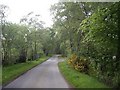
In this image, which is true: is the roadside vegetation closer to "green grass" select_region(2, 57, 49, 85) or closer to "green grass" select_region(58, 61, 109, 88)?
"green grass" select_region(58, 61, 109, 88)

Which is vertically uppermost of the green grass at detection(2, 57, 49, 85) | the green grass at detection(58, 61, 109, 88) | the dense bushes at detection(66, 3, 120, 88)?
the dense bushes at detection(66, 3, 120, 88)

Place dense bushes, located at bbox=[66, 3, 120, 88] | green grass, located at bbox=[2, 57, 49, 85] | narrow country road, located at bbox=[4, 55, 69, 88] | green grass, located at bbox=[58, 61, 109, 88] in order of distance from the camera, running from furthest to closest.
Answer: green grass, located at bbox=[2, 57, 49, 85]
narrow country road, located at bbox=[4, 55, 69, 88]
green grass, located at bbox=[58, 61, 109, 88]
dense bushes, located at bbox=[66, 3, 120, 88]

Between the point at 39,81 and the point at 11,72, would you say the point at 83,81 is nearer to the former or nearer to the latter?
the point at 39,81

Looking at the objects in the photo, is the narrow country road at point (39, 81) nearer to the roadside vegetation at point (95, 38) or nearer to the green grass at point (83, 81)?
the green grass at point (83, 81)

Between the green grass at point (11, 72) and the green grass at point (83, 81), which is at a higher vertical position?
the green grass at point (11, 72)

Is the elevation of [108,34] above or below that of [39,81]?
above

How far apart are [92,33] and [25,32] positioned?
121 ft

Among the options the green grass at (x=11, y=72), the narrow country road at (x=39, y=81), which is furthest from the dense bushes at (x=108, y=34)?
the green grass at (x=11, y=72)

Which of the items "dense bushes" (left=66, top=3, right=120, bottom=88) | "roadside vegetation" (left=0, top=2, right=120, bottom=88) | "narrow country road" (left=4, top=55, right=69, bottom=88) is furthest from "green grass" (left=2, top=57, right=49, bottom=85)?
"dense bushes" (left=66, top=3, right=120, bottom=88)

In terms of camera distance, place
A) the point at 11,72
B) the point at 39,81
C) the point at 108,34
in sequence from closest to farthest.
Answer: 1. the point at 108,34
2. the point at 39,81
3. the point at 11,72

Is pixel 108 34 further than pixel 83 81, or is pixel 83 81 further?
pixel 83 81


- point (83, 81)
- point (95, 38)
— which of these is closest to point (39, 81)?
point (83, 81)

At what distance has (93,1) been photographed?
19234mm

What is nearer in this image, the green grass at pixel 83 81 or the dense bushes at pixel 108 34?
the dense bushes at pixel 108 34
